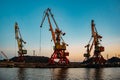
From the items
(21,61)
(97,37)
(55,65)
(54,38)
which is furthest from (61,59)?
(21,61)

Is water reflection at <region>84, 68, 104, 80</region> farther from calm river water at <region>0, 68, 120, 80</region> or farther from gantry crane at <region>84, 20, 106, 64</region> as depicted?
gantry crane at <region>84, 20, 106, 64</region>

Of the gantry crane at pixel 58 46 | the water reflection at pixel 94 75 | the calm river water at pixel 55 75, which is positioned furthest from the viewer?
the gantry crane at pixel 58 46

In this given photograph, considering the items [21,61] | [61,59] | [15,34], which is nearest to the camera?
[61,59]

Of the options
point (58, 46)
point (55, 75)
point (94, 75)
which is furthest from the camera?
point (58, 46)

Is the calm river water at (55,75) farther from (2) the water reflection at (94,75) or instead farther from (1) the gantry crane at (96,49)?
(1) the gantry crane at (96,49)

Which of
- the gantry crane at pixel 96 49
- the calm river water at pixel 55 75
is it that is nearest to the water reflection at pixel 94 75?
the calm river water at pixel 55 75

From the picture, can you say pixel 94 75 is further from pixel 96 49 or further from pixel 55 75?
pixel 96 49

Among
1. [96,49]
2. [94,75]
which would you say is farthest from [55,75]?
[96,49]

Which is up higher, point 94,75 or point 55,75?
point 55,75

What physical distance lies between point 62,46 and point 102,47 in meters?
30.8

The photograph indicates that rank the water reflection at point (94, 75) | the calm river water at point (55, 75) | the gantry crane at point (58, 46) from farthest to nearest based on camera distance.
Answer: the gantry crane at point (58, 46)
the water reflection at point (94, 75)
the calm river water at point (55, 75)

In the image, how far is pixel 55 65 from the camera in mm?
144500

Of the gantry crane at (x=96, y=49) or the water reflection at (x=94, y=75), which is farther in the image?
the gantry crane at (x=96, y=49)

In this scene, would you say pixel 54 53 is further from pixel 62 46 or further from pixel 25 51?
pixel 25 51
